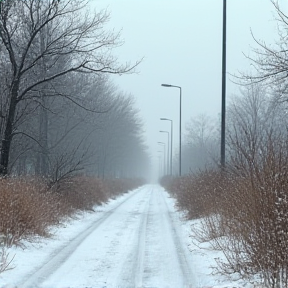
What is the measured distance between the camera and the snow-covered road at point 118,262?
7.95 m

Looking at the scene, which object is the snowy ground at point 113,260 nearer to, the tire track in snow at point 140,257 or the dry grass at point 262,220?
the tire track in snow at point 140,257

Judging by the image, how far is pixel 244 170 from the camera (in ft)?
30.4

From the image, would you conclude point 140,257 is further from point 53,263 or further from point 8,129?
point 8,129

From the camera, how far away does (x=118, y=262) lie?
9.70 m

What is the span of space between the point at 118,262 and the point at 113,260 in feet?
0.80

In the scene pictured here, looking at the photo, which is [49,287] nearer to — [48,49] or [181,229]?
[181,229]

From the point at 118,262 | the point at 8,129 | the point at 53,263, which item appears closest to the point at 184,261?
the point at 118,262

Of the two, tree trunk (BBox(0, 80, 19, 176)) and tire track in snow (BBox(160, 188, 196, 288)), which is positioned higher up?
tree trunk (BBox(0, 80, 19, 176))

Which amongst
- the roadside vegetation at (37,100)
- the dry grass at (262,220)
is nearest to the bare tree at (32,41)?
the roadside vegetation at (37,100)

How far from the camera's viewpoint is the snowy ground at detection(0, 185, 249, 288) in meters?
7.91

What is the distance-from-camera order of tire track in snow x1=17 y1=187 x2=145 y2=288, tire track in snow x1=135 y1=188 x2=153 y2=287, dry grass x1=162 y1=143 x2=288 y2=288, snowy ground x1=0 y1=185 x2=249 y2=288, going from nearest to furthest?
dry grass x1=162 y1=143 x2=288 y2=288
tire track in snow x1=17 y1=187 x2=145 y2=288
snowy ground x1=0 y1=185 x2=249 y2=288
tire track in snow x1=135 y1=188 x2=153 y2=287

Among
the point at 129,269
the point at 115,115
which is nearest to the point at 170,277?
the point at 129,269

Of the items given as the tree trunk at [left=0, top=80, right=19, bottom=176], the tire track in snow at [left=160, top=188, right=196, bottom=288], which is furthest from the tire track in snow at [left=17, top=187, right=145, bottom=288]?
the tree trunk at [left=0, top=80, right=19, bottom=176]

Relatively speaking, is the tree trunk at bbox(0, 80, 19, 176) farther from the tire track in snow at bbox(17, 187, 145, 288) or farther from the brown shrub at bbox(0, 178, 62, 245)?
the tire track in snow at bbox(17, 187, 145, 288)
